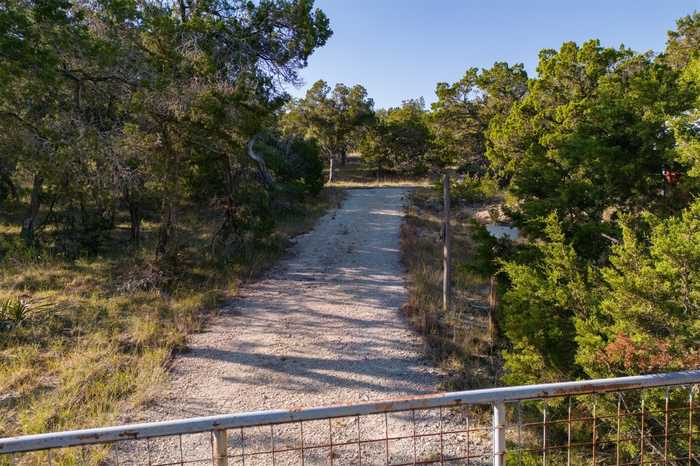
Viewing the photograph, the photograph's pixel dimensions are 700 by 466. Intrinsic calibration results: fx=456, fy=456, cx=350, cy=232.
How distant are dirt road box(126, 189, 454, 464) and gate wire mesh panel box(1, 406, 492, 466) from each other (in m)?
0.15

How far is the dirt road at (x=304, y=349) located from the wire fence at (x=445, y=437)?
48 centimetres

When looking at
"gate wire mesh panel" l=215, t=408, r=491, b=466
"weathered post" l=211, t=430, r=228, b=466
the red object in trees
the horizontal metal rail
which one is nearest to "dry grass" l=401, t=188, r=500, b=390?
"gate wire mesh panel" l=215, t=408, r=491, b=466

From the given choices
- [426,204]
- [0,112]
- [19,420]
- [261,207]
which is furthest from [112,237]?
[426,204]

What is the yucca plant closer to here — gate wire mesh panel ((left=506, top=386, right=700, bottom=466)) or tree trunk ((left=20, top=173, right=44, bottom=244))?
tree trunk ((left=20, top=173, right=44, bottom=244))

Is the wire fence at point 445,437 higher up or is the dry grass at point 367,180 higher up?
the dry grass at point 367,180

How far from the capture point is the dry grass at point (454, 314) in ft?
21.7

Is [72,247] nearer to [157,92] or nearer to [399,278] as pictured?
[157,92]

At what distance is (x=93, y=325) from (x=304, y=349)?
3568 millimetres

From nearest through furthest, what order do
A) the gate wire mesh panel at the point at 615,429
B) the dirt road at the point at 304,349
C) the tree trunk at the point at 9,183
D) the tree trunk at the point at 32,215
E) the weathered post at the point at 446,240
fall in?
the gate wire mesh panel at the point at 615,429, the dirt road at the point at 304,349, the weathered post at the point at 446,240, the tree trunk at the point at 32,215, the tree trunk at the point at 9,183

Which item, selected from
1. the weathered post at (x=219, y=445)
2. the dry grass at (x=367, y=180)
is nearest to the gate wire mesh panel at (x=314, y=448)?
the weathered post at (x=219, y=445)

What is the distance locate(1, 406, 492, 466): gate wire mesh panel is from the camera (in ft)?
14.2

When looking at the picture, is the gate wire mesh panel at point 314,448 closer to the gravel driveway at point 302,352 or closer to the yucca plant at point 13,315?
the gravel driveway at point 302,352

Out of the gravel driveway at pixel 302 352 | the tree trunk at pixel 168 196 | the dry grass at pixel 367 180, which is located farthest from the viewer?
the dry grass at pixel 367 180

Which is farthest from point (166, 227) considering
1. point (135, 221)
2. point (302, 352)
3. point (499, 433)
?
point (499, 433)
